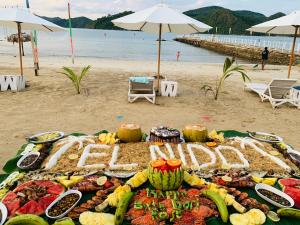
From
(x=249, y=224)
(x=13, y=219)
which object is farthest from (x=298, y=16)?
(x=13, y=219)

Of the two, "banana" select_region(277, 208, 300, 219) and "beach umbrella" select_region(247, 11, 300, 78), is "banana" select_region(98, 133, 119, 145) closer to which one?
"banana" select_region(277, 208, 300, 219)

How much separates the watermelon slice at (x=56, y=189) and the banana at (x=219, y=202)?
5.03ft

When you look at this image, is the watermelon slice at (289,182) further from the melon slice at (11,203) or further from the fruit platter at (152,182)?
the melon slice at (11,203)

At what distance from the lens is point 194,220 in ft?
8.44

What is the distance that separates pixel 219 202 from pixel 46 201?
1.74 m

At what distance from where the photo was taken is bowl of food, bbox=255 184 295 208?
2.82 metres

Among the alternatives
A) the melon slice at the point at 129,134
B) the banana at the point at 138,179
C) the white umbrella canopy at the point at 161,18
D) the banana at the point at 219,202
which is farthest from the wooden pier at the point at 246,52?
the banana at the point at 138,179

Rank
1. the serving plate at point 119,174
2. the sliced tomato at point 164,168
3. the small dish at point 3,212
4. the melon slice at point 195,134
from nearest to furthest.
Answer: the small dish at point 3,212 → the sliced tomato at point 164,168 → the serving plate at point 119,174 → the melon slice at point 195,134

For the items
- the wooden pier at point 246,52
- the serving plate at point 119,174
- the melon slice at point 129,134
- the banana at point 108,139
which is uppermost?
the wooden pier at point 246,52

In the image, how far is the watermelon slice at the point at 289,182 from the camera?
10.3 feet

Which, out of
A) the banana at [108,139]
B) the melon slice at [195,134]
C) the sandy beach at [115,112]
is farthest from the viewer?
the sandy beach at [115,112]

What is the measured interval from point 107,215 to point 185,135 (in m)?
2.01

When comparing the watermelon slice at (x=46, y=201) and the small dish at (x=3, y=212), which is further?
the watermelon slice at (x=46, y=201)

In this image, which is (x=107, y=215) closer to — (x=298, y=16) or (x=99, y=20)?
(x=298, y=16)
